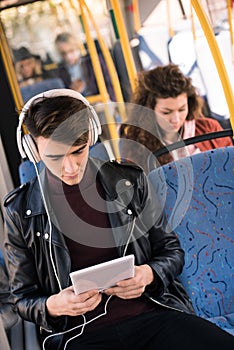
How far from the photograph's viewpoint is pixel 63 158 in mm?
2178

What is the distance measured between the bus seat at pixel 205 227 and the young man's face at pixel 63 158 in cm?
41

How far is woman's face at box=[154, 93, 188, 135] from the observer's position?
3.45m

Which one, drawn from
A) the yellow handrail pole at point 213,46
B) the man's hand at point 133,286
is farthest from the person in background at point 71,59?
the man's hand at point 133,286

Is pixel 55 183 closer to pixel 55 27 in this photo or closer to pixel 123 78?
pixel 123 78

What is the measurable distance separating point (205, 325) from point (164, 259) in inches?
10.2

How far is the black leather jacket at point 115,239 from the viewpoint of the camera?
2172 mm

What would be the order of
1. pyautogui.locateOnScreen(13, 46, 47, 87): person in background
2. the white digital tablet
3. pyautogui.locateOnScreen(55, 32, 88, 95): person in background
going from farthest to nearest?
pyautogui.locateOnScreen(55, 32, 88, 95): person in background < pyautogui.locateOnScreen(13, 46, 47, 87): person in background < the white digital tablet

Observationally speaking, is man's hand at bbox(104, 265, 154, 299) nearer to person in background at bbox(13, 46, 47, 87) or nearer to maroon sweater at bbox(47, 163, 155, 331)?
maroon sweater at bbox(47, 163, 155, 331)

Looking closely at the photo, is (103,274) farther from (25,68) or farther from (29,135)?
(25,68)

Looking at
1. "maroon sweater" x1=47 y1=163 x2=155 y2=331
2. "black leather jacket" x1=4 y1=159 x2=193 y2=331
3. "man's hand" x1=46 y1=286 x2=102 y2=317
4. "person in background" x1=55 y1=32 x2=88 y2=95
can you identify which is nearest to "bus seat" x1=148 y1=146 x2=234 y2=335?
"black leather jacket" x1=4 y1=159 x2=193 y2=331

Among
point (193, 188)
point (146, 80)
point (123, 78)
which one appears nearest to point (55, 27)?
point (123, 78)

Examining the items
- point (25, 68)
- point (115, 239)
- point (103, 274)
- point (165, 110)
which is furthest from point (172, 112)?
point (25, 68)

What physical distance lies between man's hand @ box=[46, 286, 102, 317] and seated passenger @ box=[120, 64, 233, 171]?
54.5 inches

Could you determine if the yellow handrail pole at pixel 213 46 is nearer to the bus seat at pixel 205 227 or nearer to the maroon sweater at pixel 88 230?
the bus seat at pixel 205 227
